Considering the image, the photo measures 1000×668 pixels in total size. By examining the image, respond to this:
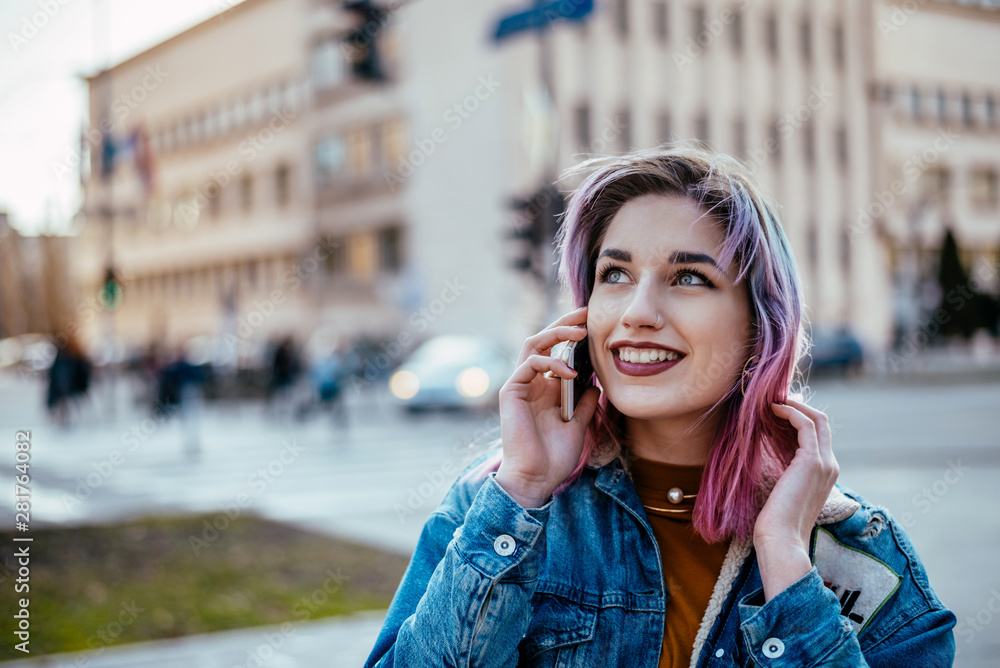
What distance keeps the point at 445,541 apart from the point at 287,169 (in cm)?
4614

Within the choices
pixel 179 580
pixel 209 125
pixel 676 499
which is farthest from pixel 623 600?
pixel 209 125

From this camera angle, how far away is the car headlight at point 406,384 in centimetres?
2078

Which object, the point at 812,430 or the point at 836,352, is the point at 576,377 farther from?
the point at 836,352

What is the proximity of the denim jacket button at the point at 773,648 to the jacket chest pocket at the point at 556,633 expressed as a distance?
1.09ft

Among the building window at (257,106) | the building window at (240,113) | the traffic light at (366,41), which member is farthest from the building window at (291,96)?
the traffic light at (366,41)

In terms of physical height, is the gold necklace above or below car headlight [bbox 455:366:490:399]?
above

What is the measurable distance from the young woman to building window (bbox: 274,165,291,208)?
45.7m

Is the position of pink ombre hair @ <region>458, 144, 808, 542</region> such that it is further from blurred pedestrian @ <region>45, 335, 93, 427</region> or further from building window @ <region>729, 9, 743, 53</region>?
building window @ <region>729, 9, 743, 53</region>

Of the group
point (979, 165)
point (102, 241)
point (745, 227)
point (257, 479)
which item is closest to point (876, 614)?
point (745, 227)

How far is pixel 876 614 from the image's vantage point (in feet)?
6.36

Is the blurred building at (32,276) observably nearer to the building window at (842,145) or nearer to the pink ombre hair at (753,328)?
the pink ombre hair at (753,328)

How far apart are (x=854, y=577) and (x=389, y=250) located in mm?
38872

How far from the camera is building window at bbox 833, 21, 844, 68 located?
133 ft

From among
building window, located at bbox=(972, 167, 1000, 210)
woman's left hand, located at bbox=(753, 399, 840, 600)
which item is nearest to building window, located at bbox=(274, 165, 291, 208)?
building window, located at bbox=(972, 167, 1000, 210)
